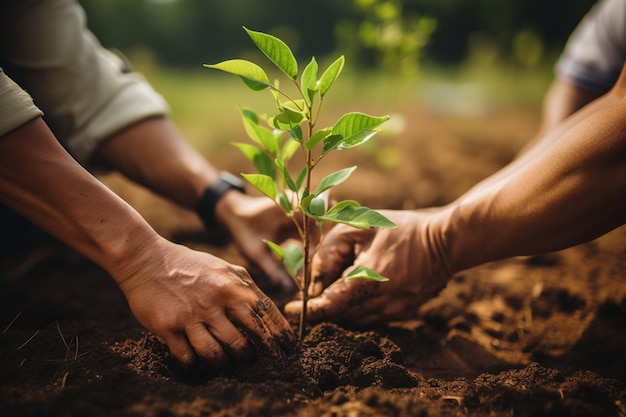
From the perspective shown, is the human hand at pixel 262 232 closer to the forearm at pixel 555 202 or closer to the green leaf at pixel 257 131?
the green leaf at pixel 257 131

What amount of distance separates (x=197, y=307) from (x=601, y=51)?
2630 millimetres

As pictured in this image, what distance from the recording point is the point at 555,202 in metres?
1.40

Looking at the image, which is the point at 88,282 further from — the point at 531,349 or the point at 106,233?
the point at 531,349

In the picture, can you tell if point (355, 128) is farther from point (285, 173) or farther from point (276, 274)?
point (276, 274)

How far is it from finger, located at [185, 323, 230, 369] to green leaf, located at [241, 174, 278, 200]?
1.40ft

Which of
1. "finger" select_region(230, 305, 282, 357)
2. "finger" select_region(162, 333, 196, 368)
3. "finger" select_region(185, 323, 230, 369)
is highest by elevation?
"finger" select_region(230, 305, 282, 357)

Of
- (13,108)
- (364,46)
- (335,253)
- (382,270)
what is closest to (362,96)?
(364,46)

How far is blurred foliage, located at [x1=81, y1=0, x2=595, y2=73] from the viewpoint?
10430 mm

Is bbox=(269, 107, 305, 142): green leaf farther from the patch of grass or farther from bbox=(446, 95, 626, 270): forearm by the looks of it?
the patch of grass

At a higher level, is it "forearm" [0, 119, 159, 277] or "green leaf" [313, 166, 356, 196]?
"green leaf" [313, 166, 356, 196]

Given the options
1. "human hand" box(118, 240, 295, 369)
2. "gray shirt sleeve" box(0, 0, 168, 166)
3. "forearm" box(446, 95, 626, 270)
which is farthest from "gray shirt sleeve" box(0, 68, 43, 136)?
"forearm" box(446, 95, 626, 270)

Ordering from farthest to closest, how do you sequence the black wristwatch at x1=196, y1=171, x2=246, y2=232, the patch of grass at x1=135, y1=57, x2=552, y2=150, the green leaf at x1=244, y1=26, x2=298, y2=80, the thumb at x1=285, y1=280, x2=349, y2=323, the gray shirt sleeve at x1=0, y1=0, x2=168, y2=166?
the patch of grass at x1=135, y1=57, x2=552, y2=150, the black wristwatch at x1=196, y1=171, x2=246, y2=232, the gray shirt sleeve at x1=0, y1=0, x2=168, y2=166, the thumb at x1=285, y1=280, x2=349, y2=323, the green leaf at x1=244, y1=26, x2=298, y2=80

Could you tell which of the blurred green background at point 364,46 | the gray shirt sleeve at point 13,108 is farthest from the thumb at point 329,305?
the blurred green background at point 364,46

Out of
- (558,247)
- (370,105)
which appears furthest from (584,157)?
(370,105)
